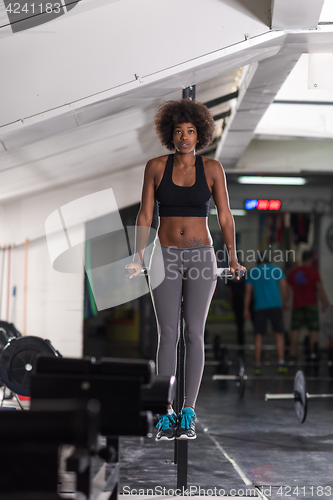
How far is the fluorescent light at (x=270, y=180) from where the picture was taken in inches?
289

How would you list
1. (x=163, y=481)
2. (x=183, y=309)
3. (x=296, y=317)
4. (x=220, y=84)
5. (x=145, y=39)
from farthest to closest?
(x=296, y=317)
(x=220, y=84)
(x=163, y=481)
(x=145, y=39)
(x=183, y=309)

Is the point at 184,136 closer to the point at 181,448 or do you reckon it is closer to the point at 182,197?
the point at 182,197

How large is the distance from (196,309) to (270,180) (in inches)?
203

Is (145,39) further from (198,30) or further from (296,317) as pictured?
(296,317)

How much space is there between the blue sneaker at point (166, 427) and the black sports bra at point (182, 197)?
0.97m

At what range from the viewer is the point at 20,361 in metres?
3.79

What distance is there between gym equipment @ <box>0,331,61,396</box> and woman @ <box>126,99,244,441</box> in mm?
1504

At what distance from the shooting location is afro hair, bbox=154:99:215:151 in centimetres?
265

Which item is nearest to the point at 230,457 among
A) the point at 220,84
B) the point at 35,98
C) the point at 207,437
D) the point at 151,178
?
the point at 207,437

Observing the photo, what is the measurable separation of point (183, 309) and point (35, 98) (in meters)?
1.33

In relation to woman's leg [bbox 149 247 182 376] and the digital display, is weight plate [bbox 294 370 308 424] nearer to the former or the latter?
woman's leg [bbox 149 247 182 376]

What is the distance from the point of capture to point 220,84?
15.4 ft

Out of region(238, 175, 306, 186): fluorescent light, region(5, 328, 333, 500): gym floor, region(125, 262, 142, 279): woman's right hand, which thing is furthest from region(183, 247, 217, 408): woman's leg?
region(238, 175, 306, 186): fluorescent light

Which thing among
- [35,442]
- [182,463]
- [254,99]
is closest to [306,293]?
[254,99]
